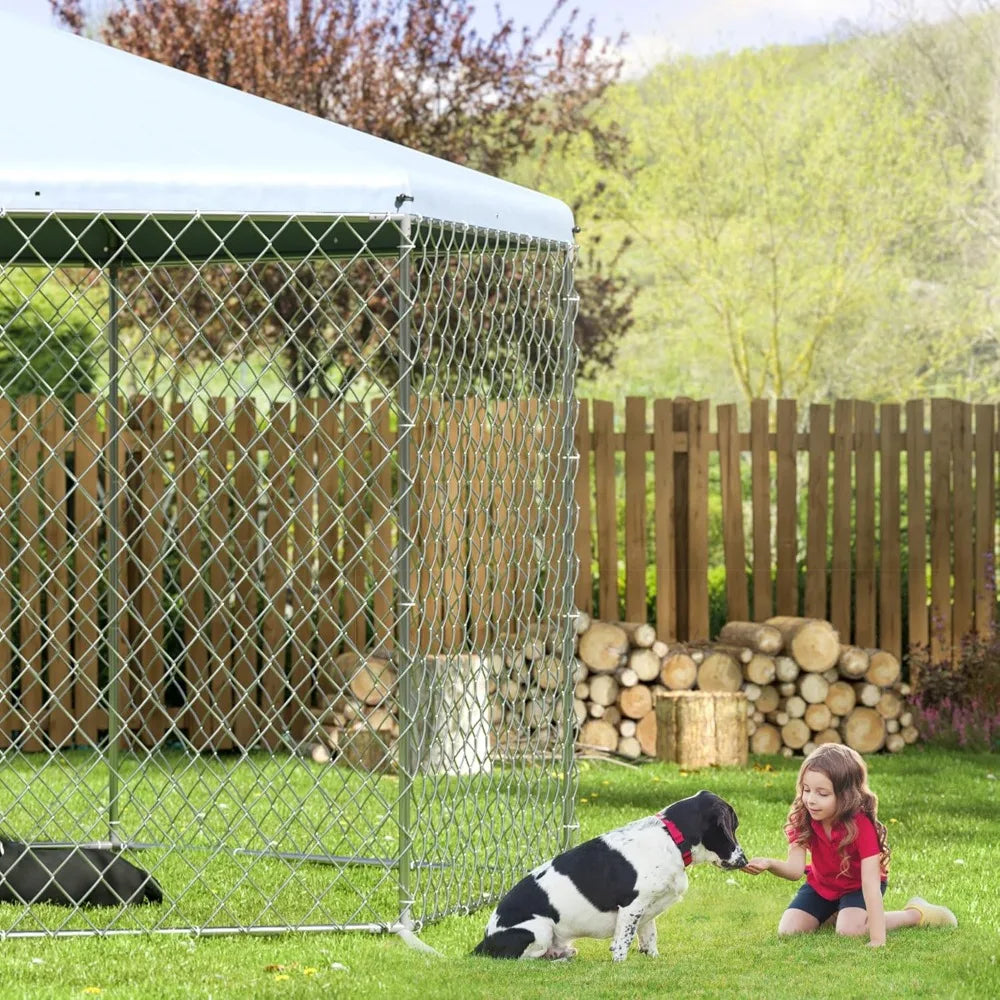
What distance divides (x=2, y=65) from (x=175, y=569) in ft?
16.2

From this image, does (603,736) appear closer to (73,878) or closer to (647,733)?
(647,733)

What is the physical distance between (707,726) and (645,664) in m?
0.61

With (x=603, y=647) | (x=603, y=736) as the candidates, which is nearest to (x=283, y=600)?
(x=603, y=647)

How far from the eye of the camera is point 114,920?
5387 mm

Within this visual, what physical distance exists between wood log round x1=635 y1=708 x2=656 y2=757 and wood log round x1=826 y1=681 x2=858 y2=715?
1.10 meters

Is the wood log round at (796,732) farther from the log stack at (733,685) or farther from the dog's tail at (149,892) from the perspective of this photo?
the dog's tail at (149,892)

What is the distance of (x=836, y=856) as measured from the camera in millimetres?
5199

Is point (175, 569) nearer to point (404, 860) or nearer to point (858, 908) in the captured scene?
point (404, 860)

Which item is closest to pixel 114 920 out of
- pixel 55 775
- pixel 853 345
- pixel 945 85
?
pixel 55 775

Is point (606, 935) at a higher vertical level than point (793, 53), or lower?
lower

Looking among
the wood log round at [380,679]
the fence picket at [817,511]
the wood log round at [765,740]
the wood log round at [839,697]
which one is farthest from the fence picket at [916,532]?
the wood log round at [380,679]

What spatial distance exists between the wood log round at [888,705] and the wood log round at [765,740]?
660mm

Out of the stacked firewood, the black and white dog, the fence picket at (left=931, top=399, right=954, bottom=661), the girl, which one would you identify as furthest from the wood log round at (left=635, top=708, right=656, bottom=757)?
the black and white dog

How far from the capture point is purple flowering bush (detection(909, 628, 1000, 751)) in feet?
32.6
